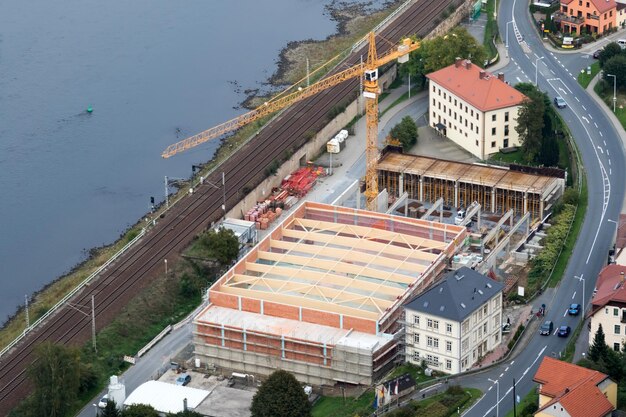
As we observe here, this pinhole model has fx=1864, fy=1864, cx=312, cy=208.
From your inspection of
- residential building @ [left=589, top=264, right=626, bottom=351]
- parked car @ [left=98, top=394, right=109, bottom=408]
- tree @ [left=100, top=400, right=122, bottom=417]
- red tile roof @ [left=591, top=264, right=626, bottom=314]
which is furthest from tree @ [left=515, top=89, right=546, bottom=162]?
tree @ [left=100, top=400, right=122, bottom=417]

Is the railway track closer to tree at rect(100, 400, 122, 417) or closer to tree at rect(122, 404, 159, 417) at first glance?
tree at rect(100, 400, 122, 417)

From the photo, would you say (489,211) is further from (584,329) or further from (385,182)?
(584,329)

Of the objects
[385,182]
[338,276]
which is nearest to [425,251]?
[338,276]

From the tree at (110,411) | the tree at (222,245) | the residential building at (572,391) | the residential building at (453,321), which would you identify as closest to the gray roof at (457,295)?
the residential building at (453,321)

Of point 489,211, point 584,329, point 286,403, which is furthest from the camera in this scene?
point 489,211

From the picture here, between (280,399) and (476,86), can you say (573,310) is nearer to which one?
(280,399)

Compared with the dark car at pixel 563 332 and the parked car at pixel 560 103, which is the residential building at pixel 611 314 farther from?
the parked car at pixel 560 103

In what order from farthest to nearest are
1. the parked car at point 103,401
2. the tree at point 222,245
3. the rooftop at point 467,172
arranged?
the rooftop at point 467,172
the tree at point 222,245
the parked car at point 103,401

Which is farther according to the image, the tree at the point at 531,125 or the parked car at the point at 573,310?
the tree at the point at 531,125
